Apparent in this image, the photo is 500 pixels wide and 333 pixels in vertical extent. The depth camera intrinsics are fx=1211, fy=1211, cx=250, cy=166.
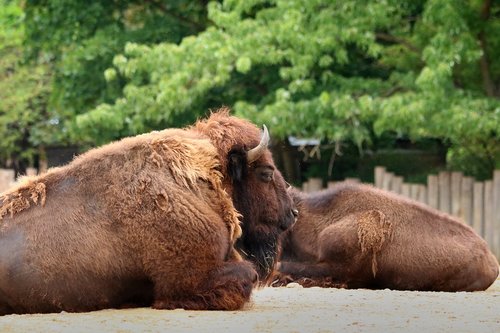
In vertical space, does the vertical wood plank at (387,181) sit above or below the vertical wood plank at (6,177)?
above

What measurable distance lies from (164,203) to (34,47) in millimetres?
18401

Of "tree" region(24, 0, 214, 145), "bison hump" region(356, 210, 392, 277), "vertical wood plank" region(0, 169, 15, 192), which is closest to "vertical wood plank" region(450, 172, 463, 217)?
"tree" region(24, 0, 214, 145)

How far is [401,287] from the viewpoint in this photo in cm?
1125

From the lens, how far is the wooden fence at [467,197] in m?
18.5

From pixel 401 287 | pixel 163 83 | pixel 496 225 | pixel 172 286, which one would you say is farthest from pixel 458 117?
pixel 172 286

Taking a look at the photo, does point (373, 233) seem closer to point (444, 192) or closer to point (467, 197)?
point (467, 197)

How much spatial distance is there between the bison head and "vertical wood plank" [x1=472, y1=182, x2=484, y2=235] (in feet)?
32.7

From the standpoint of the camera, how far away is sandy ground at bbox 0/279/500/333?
7156 millimetres

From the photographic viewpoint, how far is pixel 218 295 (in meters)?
8.12

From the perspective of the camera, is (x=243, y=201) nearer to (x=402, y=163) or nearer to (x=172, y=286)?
(x=172, y=286)

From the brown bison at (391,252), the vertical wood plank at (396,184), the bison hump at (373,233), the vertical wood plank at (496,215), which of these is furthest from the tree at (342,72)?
the bison hump at (373,233)

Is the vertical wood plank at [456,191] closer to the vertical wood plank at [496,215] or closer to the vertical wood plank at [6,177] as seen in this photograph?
the vertical wood plank at [496,215]

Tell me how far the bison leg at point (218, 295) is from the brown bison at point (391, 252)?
10.5ft

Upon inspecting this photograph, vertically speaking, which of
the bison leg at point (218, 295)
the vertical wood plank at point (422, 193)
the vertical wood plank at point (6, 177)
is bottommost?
the vertical wood plank at point (6, 177)
